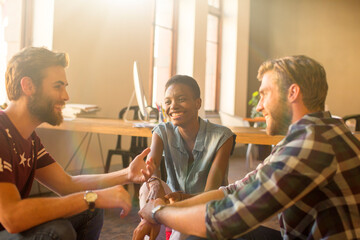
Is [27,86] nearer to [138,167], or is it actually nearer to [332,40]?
[138,167]

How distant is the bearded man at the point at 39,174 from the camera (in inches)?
46.6

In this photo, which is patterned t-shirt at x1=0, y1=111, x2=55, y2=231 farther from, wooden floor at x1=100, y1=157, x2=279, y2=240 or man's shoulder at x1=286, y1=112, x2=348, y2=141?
wooden floor at x1=100, y1=157, x2=279, y2=240

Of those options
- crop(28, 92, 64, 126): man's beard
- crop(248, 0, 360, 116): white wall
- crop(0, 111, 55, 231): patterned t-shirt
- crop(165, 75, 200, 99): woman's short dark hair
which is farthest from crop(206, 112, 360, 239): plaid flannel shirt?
crop(248, 0, 360, 116): white wall

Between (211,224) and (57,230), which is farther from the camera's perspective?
(57,230)

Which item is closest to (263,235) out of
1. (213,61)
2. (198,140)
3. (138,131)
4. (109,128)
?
(198,140)

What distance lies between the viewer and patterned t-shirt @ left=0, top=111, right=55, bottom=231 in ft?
3.98

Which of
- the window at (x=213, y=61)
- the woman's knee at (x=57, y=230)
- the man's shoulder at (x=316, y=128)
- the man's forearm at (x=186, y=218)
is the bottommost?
the woman's knee at (x=57, y=230)

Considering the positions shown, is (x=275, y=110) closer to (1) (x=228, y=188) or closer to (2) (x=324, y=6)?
(1) (x=228, y=188)

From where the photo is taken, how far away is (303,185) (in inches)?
35.9

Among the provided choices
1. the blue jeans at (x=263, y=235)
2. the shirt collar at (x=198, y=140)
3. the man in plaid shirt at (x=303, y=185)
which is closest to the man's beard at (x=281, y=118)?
the man in plaid shirt at (x=303, y=185)

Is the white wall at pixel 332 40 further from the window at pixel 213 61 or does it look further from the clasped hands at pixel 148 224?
the clasped hands at pixel 148 224

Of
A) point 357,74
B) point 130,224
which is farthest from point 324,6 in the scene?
point 130,224

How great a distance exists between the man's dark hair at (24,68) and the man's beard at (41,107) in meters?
0.05

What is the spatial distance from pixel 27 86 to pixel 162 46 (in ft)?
16.4
